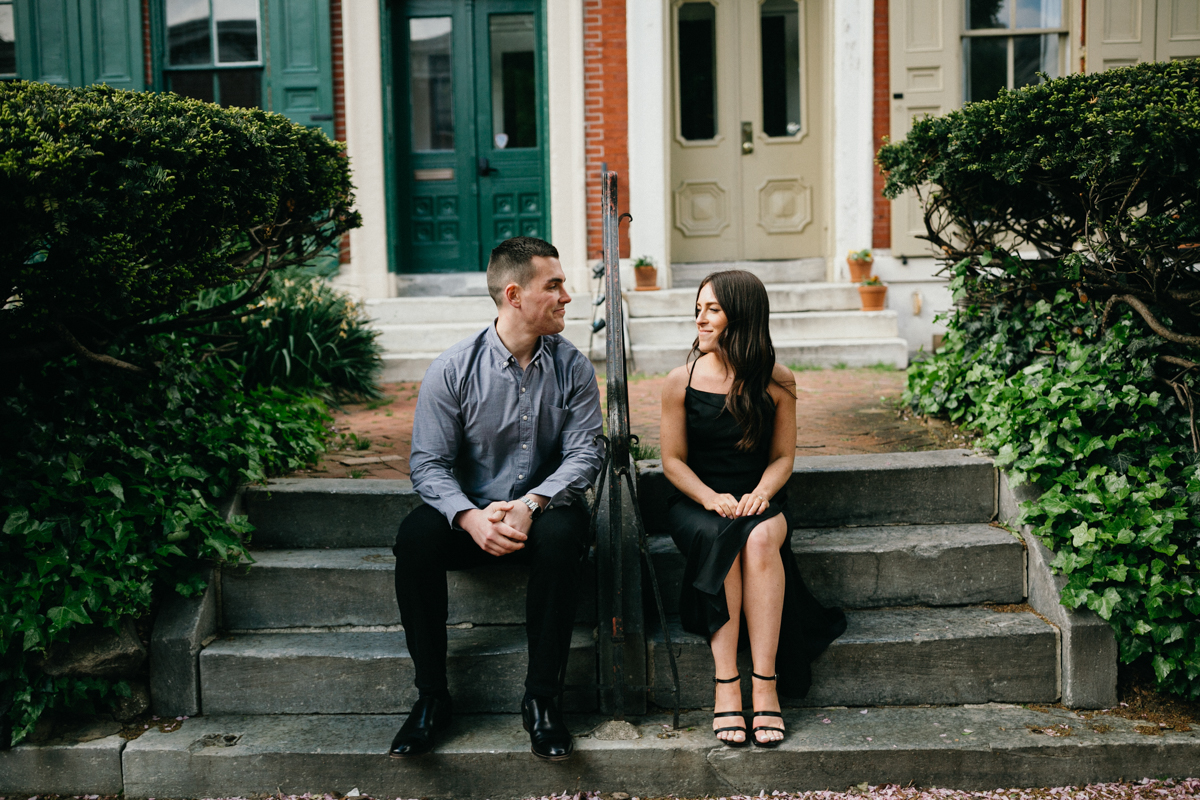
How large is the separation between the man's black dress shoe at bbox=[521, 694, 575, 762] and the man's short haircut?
1.25 m

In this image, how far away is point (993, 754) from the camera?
8.45 feet

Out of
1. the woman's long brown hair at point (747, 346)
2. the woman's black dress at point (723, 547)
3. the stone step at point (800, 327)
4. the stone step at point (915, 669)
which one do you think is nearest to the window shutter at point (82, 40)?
the stone step at point (800, 327)

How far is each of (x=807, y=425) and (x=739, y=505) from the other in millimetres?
1720

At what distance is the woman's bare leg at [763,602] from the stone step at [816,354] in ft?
11.7

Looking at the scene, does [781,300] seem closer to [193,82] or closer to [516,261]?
[516,261]

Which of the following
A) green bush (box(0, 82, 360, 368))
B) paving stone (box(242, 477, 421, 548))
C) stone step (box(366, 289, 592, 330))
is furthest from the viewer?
stone step (box(366, 289, 592, 330))

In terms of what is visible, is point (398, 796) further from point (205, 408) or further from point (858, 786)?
point (205, 408)

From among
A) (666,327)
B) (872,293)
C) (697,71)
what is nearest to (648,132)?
(697,71)

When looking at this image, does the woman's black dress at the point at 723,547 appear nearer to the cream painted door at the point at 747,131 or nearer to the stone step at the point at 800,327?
the stone step at the point at 800,327

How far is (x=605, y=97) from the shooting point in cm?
721

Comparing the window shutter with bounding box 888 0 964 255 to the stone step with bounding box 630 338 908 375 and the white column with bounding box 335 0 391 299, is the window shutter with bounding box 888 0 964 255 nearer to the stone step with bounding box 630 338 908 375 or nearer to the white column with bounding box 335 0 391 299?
the stone step with bounding box 630 338 908 375

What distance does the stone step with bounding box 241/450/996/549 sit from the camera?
3.30 m

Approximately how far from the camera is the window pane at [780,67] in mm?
7453

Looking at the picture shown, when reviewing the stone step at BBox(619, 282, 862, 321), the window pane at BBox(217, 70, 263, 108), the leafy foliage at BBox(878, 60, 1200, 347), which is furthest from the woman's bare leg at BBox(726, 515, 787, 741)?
the window pane at BBox(217, 70, 263, 108)
